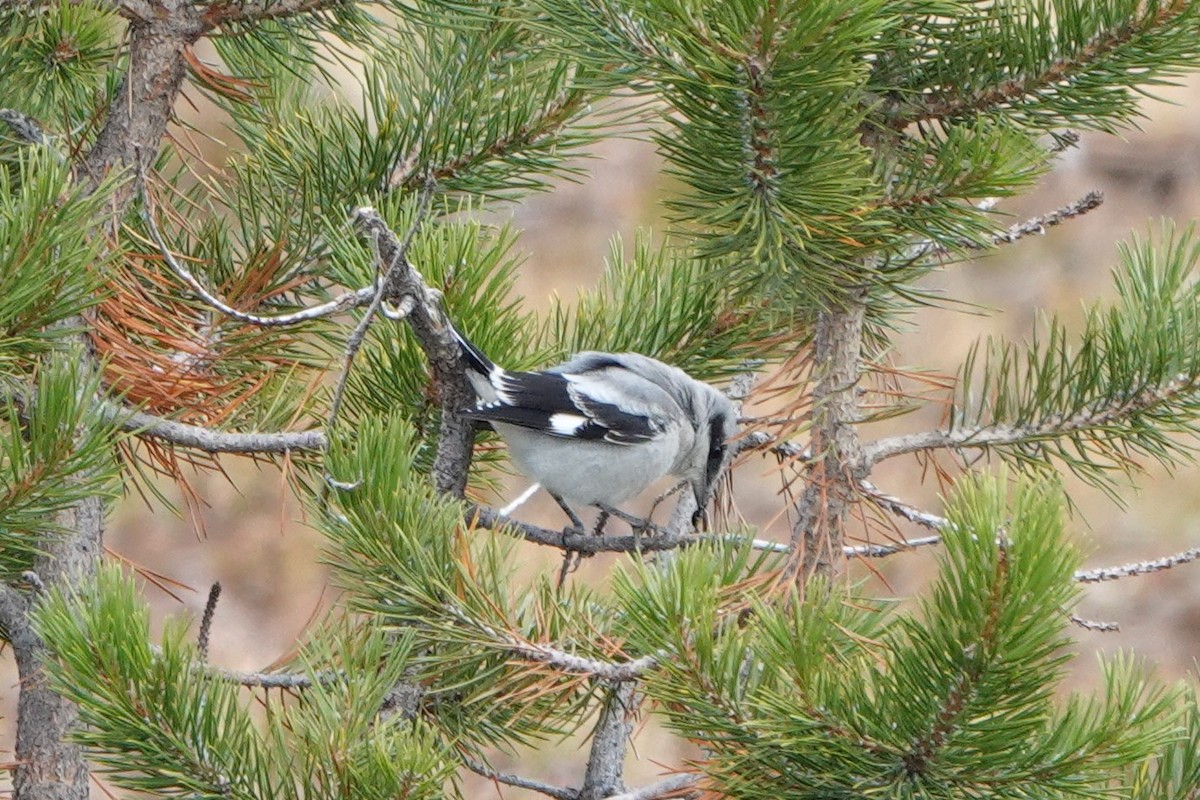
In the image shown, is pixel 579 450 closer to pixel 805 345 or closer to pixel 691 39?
pixel 805 345

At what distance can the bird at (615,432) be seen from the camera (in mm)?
2486

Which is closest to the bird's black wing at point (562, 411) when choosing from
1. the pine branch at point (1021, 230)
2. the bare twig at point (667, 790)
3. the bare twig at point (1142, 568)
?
the bare twig at point (667, 790)

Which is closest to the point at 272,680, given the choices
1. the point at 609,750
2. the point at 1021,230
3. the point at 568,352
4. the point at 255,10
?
the point at 609,750

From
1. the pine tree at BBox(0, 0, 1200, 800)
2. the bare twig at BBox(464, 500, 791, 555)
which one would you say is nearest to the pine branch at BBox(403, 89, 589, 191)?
the pine tree at BBox(0, 0, 1200, 800)

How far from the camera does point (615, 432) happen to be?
279cm

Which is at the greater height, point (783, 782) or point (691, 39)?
point (691, 39)

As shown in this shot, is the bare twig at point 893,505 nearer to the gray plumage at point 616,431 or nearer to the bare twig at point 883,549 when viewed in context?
the bare twig at point 883,549

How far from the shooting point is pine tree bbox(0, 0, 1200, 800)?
1.35 m

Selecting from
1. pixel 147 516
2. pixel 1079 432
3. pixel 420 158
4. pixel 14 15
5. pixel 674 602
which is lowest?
pixel 147 516

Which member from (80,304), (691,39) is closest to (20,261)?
(80,304)

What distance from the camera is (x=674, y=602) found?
1.37 metres

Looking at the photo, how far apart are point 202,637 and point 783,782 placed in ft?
2.86

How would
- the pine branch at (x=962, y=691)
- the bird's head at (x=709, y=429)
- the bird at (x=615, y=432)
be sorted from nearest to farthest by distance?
the pine branch at (x=962, y=691) < the bird at (x=615, y=432) < the bird's head at (x=709, y=429)

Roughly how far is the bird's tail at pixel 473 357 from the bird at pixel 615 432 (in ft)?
1.22
